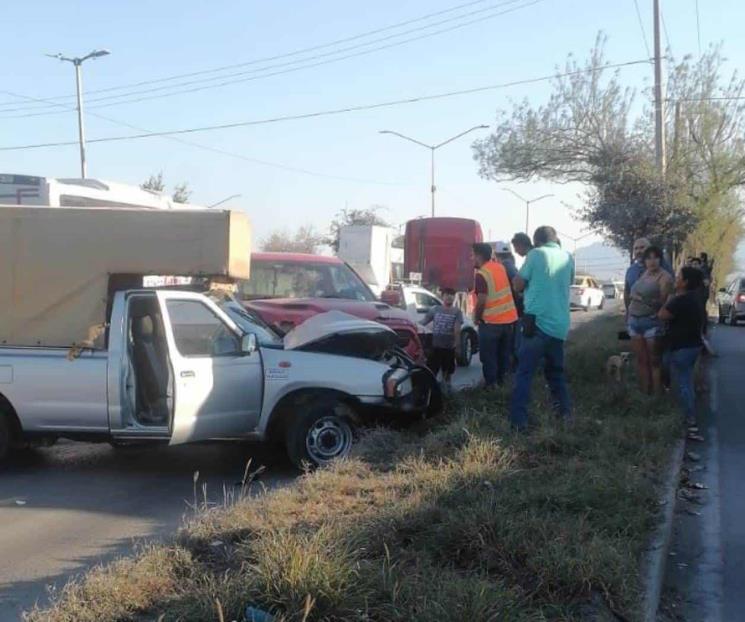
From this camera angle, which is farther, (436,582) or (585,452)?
(585,452)

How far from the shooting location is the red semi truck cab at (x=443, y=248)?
26.9 m

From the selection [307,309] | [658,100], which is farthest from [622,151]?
[307,309]

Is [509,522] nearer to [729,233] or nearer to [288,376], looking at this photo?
[288,376]

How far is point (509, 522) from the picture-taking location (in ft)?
16.4

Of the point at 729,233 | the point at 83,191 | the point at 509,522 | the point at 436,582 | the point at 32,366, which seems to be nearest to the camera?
the point at 436,582

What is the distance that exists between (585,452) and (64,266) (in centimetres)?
459

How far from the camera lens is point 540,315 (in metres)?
8.12

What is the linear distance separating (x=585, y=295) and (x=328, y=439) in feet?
122

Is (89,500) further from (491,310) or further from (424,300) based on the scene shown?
(424,300)

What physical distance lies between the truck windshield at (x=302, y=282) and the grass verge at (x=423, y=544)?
5.35 meters

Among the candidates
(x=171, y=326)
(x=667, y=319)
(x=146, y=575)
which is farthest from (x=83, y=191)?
(x=146, y=575)

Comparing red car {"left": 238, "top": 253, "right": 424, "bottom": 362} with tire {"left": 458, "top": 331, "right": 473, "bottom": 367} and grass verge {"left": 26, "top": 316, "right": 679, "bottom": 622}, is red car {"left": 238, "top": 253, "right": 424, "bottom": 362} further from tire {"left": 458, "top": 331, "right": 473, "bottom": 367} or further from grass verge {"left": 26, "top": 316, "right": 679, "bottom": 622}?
tire {"left": 458, "top": 331, "right": 473, "bottom": 367}

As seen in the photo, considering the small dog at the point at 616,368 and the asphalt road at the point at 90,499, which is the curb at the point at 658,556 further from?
the small dog at the point at 616,368

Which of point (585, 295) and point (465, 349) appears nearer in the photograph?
point (465, 349)
